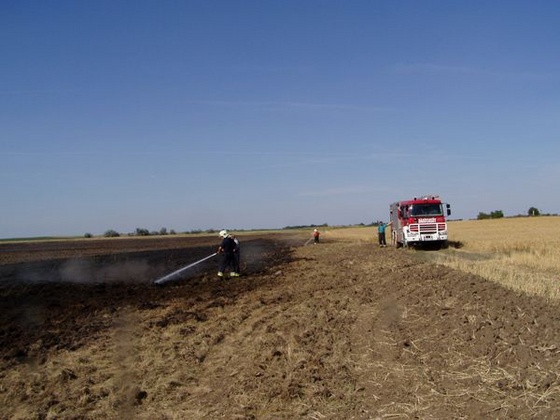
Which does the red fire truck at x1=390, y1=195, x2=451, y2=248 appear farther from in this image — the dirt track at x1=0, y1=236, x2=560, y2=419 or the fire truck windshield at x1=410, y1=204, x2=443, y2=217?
the dirt track at x1=0, y1=236, x2=560, y2=419

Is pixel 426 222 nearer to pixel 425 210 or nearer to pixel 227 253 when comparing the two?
pixel 425 210

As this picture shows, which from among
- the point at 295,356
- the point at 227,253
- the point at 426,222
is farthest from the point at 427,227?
the point at 295,356

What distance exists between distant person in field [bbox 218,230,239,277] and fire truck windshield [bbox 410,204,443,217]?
A: 14.5m

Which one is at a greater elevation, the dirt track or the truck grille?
the truck grille

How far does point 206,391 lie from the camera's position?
684 centimetres

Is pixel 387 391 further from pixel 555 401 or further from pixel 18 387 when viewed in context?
pixel 18 387

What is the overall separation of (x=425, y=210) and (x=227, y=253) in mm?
15400

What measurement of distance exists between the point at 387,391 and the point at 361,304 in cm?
582

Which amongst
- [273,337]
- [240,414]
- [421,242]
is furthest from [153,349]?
[421,242]

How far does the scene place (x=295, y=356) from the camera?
26.3 feet

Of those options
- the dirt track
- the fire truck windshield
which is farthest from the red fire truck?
the dirt track

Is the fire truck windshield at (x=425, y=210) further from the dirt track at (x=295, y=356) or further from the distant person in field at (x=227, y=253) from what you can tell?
the dirt track at (x=295, y=356)

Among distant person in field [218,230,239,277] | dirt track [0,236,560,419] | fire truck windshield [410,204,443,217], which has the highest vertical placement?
fire truck windshield [410,204,443,217]

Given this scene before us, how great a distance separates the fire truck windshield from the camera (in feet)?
104
